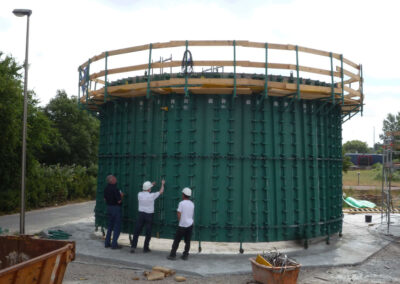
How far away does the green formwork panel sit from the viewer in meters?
9.84

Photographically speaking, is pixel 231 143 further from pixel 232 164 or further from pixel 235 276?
pixel 235 276

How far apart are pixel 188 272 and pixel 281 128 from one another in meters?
4.92

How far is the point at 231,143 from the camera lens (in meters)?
9.91

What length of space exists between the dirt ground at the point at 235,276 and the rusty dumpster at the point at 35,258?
4.79ft

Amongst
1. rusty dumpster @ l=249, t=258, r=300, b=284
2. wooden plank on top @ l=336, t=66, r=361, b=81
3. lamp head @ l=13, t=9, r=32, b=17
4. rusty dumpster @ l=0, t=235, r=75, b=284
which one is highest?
lamp head @ l=13, t=9, r=32, b=17

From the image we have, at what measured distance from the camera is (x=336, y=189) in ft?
39.8

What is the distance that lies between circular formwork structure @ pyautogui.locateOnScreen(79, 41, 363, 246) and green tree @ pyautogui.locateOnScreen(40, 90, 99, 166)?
25221 mm

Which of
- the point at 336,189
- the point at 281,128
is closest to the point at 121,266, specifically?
the point at 281,128

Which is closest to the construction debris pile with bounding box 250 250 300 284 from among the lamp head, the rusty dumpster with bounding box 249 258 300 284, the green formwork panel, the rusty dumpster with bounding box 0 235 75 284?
the rusty dumpster with bounding box 249 258 300 284

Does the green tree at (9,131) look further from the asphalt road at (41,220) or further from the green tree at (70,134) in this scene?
the green tree at (70,134)

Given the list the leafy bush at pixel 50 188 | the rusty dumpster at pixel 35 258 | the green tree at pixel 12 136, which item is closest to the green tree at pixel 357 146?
the leafy bush at pixel 50 188

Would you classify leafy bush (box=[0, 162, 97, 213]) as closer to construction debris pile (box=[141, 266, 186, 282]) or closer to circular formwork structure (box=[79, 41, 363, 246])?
circular formwork structure (box=[79, 41, 363, 246])

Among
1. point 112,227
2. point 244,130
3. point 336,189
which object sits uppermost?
point 244,130

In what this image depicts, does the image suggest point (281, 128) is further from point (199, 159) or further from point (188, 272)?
point (188, 272)
